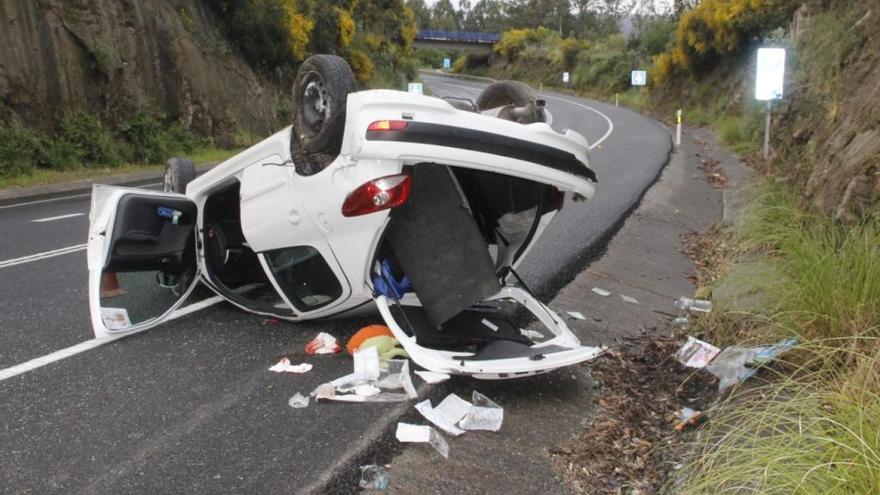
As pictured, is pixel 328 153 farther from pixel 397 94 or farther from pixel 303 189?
pixel 397 94

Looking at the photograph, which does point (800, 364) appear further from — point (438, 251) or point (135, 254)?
point (135, 254)

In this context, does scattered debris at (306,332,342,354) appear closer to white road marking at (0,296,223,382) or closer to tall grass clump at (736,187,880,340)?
white road marking at (0,296,223,382)

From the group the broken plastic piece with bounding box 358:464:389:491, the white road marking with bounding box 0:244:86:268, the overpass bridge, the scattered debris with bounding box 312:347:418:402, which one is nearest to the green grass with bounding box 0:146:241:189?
the white road marking with bounding box 0:244:86:268

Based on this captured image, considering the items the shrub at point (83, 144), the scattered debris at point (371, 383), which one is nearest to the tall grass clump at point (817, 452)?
the scattered debris at point (371, 383)

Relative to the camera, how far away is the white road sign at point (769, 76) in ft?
47.4

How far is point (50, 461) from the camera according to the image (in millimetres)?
3486

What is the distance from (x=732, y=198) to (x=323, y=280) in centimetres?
873

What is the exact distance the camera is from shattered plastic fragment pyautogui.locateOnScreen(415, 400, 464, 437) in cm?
386

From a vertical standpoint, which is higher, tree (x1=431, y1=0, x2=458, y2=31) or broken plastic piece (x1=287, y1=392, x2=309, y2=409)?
tree (x1=431, y1=0, x2=458, y2=31)

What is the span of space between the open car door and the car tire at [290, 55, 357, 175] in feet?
4.11

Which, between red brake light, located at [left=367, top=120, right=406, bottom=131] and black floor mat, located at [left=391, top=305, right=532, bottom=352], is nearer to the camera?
red brake light, located at [left=367, top=120, right=406, bottom=131]

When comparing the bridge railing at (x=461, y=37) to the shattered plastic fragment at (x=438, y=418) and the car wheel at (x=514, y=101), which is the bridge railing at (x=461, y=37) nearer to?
the car wheel at (x=514, y=101)

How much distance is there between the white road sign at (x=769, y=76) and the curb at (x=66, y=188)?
12623 millimetres

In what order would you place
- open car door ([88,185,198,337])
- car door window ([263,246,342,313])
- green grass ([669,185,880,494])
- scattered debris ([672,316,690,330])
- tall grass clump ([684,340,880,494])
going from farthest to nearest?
scattered debris ([672,316,690,330]) → open car door ([88,185,198,337]) → car door window ([263,246,342,313]) → green grass ([669,185,880,494]) → tall grass clump ([684,340,880,494])
